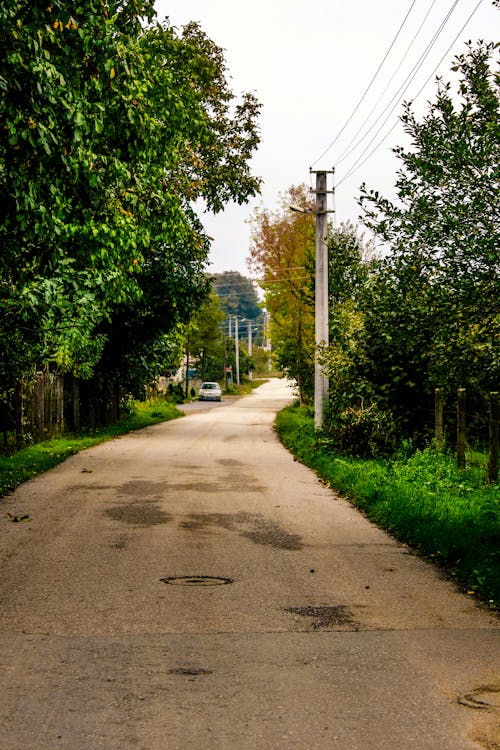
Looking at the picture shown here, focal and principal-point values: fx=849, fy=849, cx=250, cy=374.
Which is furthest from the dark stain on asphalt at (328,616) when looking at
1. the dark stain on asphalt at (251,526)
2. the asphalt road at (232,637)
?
the dark stain on asphalt at (251,526)

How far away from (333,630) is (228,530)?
4.45 meters

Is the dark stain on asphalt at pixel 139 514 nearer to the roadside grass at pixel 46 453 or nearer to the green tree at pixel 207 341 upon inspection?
the roadside grass at pixel 46 453

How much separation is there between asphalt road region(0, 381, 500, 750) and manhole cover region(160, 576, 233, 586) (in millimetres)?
28

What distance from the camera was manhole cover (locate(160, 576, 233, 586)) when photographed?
7.74 metres

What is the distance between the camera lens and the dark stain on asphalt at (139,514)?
11258mm

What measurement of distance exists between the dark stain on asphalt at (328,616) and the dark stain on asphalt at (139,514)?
176 inches

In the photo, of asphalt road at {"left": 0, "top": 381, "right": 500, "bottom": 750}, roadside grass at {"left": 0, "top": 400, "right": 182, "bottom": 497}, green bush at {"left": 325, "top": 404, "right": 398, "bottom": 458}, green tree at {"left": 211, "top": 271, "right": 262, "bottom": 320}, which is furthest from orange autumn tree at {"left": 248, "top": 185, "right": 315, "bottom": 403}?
green tree at {"left": 211, "top": 271, "right": 262, "bottom": 320}

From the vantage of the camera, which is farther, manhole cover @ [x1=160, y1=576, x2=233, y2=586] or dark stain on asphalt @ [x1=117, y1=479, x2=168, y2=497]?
dark stain on asphalt @ [x1=117, y1=479, x2=168, y2=497]

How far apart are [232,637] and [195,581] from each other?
70.8 inches

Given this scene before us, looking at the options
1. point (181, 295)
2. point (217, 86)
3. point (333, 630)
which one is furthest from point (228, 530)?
point (217, 86)

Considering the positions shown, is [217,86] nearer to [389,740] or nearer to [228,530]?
[228,530]

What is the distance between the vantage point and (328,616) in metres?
6.70

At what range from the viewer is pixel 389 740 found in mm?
4289

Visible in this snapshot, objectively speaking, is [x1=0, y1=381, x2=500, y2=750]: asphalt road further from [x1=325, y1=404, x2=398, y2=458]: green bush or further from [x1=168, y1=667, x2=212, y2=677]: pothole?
[x1=325, y1=404, x2=398, y2=458]: green bush
